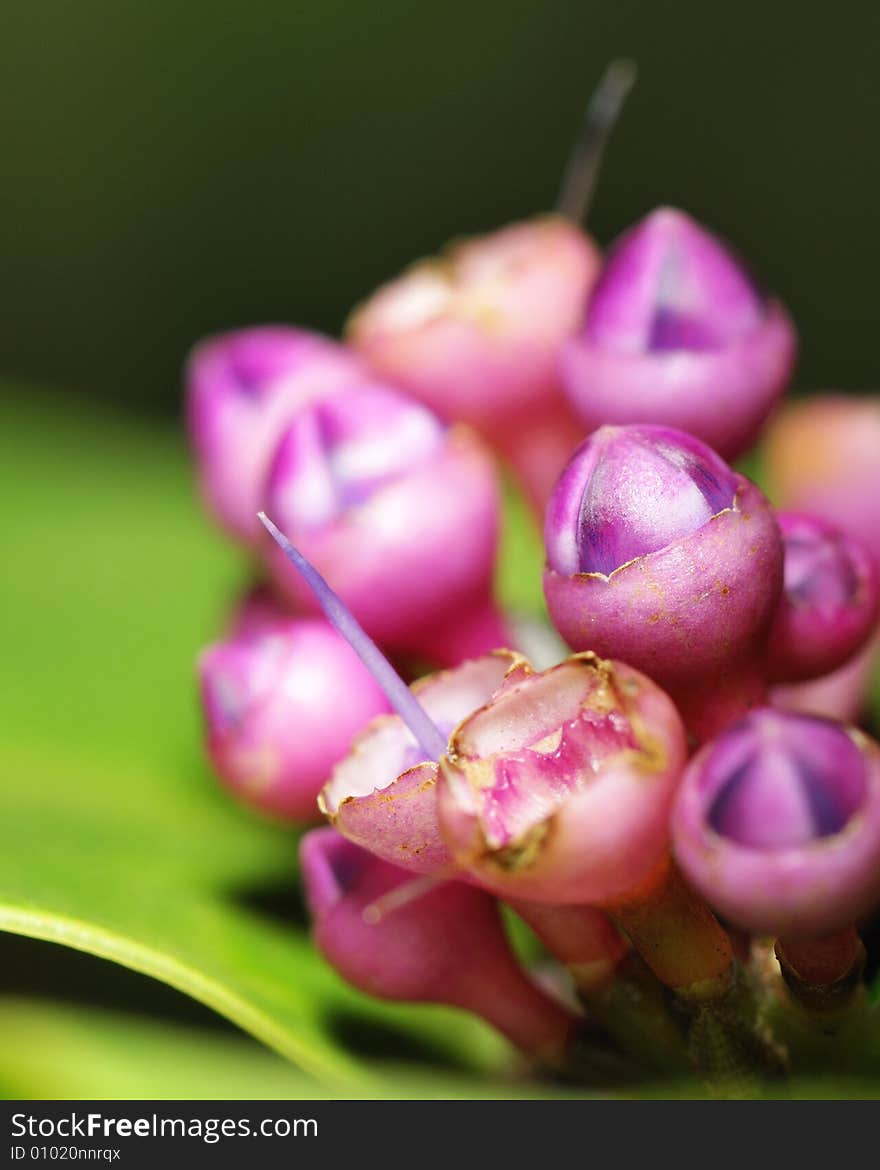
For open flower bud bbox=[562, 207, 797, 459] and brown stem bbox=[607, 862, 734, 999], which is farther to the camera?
open flower bud bbox=[562, 207, 797, 459]

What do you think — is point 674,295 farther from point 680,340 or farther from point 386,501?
point 386,501

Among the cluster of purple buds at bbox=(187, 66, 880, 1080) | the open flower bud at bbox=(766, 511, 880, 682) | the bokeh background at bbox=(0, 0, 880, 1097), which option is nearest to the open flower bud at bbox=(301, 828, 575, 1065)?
the cluster of purple buds at bbox=(187, 66, 880, 1080)

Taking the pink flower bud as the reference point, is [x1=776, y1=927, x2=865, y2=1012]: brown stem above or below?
below

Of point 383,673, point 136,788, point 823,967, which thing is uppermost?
point 136,788

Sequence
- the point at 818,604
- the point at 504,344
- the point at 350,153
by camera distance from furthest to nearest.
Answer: the point at 350,153 → the point at 504,344 → the point at 818,604

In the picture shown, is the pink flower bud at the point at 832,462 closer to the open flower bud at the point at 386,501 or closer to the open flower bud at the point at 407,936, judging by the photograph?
the open flower bud at the point at 386,501

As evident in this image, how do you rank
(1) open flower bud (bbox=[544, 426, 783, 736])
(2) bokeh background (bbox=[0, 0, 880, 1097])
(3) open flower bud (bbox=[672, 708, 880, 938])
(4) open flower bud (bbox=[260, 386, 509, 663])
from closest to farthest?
(3) open flower bud (bbox=[672, 708, 880, 938]) < (1) open flower bud (bbox=[544, 426, 783, 736]) < (4) open flower bud (bbox=[260, 386, 509, 663]) < (2) bokeh background (bbox=[0, 0, 880, 1097])

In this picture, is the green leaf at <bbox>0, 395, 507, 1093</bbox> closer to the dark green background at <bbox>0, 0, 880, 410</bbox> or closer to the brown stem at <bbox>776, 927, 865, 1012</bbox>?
the brown stem at <bbox>776, 927, 865, 1012</bbox>

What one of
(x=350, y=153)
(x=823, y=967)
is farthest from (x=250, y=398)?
(x=350, y=153)
